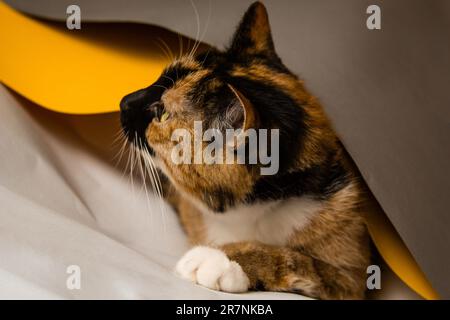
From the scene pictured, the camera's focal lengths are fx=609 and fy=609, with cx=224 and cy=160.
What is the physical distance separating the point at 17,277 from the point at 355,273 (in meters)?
0.62

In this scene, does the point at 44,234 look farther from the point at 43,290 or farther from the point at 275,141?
the point at 275,141

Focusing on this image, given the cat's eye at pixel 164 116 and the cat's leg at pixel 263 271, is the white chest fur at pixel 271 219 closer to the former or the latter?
the cat's leg at pixel 263 271

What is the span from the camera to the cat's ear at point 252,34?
1.20m

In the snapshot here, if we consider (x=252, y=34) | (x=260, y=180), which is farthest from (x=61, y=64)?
(x=260, y=180)

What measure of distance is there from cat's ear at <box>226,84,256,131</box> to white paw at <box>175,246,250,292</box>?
23cm

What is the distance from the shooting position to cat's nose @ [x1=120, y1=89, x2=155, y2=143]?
1.14 metres

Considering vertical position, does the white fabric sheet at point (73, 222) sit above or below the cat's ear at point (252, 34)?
below

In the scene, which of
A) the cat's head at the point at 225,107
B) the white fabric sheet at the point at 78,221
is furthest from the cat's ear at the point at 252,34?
the white fabric sheet at the point at 78,221

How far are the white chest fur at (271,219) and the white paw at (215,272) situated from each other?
103 mm

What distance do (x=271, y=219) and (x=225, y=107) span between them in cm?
24

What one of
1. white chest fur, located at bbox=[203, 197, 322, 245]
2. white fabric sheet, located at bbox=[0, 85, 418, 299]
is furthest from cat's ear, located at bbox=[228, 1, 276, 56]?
white fabric sheet, located at bbox=[0, 85, 418, 299]

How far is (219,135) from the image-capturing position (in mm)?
A: 1059

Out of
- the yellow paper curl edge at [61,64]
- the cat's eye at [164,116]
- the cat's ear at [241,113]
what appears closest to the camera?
the cat's ear at [241,113]

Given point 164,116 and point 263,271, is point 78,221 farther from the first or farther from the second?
point 263,271
